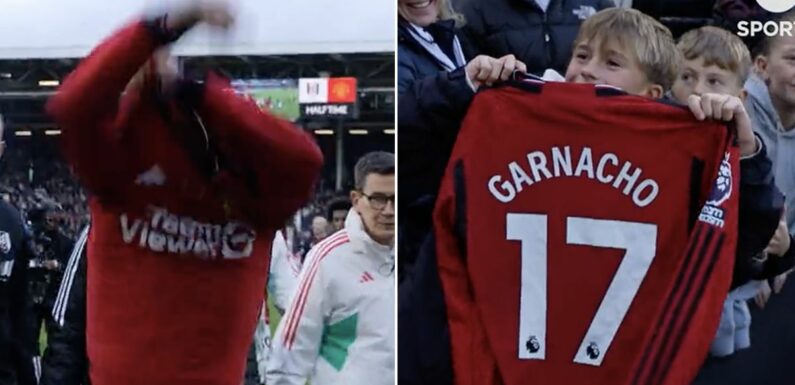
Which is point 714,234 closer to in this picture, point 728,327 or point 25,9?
point 728,327

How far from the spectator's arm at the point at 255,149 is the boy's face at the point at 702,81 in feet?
2.32

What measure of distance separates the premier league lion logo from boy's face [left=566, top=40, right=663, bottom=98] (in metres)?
0.19

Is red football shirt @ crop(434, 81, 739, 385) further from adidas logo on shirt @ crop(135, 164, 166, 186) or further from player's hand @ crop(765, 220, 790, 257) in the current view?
adidas logo on shirt @ crop(135, 164, 166, 186)

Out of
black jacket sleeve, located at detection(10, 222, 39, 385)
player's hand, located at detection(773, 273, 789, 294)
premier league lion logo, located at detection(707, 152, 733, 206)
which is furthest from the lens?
black jacket sleeve, located at detection(10, 222, 39, 385)

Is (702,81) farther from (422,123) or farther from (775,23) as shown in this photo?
(422,123)

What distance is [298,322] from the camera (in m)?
2.96

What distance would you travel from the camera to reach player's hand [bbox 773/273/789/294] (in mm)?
2932

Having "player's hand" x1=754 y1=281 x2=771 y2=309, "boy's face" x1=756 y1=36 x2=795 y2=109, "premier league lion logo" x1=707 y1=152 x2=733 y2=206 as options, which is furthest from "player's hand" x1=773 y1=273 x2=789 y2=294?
"boy's face" x1=756 y1=36 x2=795 y2=109

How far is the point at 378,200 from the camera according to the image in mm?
2900

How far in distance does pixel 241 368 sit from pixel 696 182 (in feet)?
3.17

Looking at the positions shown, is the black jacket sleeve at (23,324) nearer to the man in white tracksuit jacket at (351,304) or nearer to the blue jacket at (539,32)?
the man in white tracksuit jacket at (351,304)

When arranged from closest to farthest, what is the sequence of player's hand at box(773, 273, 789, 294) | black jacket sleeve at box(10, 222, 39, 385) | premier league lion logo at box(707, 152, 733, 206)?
premier league lion logo at box(707, 152, 733, 206) < player's hand at box(773, 273, 789, 294) < black jacket sleeve at box(10, 222, 39, 385)

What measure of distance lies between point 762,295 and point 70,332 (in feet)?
4.52

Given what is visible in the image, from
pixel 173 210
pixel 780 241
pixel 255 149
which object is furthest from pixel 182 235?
pixel 780 241
